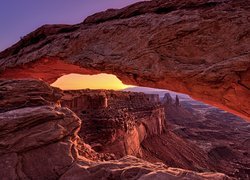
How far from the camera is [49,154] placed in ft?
21.8

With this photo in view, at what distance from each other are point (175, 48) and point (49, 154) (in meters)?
5.18

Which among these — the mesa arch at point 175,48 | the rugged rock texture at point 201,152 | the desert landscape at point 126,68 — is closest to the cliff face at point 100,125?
the rugged rock texture at point 201,152

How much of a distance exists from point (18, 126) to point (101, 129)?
16767mm

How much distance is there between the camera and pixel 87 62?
815 cm

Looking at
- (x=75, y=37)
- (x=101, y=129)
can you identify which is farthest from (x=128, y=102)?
(x=75, y=37)

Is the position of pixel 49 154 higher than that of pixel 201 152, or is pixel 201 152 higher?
pixel 49 154

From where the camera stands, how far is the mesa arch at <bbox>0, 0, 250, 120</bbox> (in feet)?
18.9

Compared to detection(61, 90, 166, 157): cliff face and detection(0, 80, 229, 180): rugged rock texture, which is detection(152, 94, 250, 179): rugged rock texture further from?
detection(0, 80, 229, 180): rugged rock texture

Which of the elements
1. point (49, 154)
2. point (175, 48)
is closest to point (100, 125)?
point (49, 154)

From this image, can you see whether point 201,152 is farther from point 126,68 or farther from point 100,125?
point 126,68

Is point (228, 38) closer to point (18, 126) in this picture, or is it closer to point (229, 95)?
point (229, 95)

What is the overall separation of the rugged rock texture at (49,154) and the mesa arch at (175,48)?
7.70ft

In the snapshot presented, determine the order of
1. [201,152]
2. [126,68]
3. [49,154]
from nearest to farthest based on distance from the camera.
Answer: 1. [49,154]
2. [126,68]
3. [201,152]

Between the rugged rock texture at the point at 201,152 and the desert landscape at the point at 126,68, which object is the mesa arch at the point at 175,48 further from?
the rugged rock texture at the point at 201,152
